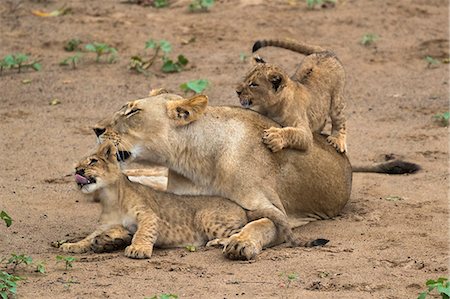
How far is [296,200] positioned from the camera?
340 inches

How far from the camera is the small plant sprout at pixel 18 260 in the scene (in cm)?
709

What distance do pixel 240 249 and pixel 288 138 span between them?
1.18 metres

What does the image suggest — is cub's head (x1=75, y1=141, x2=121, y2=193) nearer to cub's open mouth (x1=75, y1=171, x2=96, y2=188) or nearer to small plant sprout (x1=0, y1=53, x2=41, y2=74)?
cub's open mouth (x1=75, y1=171, x2=96, y2=188)

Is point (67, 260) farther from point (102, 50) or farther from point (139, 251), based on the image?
point (102, 50)

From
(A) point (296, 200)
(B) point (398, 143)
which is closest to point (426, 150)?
(B) point (398, 143)

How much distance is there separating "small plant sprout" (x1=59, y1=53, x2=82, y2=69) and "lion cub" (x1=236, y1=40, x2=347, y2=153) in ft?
12.7

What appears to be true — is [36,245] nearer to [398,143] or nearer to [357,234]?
[357,234]

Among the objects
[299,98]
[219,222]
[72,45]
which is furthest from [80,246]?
[72,45]

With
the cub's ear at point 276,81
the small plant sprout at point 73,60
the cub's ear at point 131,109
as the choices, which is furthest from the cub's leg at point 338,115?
the small plant sprout at point 73,60

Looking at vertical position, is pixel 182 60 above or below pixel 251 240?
below

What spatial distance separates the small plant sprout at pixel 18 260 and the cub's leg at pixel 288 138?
6.44 ft

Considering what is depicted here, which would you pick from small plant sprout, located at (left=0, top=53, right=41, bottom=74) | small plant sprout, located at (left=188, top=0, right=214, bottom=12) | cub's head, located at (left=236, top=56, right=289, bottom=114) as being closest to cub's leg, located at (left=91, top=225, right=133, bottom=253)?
cub's head, located at (left=236, top=56, right=289, bottom=114)

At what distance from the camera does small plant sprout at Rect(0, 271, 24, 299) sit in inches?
257

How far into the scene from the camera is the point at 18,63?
1289 cm
